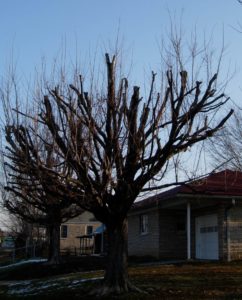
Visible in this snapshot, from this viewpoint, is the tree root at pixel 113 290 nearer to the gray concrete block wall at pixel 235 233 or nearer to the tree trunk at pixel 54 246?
the gray concrete block wall at pixel 235 233

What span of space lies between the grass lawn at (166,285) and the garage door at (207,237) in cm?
374

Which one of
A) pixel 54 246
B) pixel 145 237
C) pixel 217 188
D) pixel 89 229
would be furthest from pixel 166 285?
pixel 89 229

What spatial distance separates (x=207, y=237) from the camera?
Answer: 82.8 feet

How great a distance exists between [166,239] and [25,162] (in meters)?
16.3

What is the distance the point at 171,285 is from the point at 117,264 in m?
1.88

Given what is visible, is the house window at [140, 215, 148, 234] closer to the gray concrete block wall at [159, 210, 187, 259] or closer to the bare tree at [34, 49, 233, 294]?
the gray concrete block wall at [159, 210, 187, 259]

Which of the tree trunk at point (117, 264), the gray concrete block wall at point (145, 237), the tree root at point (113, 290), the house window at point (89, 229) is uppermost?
the house window at point (89, 229)

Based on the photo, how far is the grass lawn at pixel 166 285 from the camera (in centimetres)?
1325

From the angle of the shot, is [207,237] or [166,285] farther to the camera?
[207,237]

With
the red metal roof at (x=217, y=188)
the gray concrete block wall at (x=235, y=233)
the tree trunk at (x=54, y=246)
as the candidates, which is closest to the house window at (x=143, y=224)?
the red metal roof at (x=217, y=188)

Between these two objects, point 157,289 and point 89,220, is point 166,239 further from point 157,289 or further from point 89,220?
point 89,220

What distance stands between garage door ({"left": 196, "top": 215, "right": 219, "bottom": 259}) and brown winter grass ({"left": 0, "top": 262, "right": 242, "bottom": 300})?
4.61 metres

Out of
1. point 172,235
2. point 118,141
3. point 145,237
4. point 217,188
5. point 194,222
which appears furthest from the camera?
point 145,237

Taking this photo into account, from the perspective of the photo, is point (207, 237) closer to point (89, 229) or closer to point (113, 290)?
point (113, 290)
